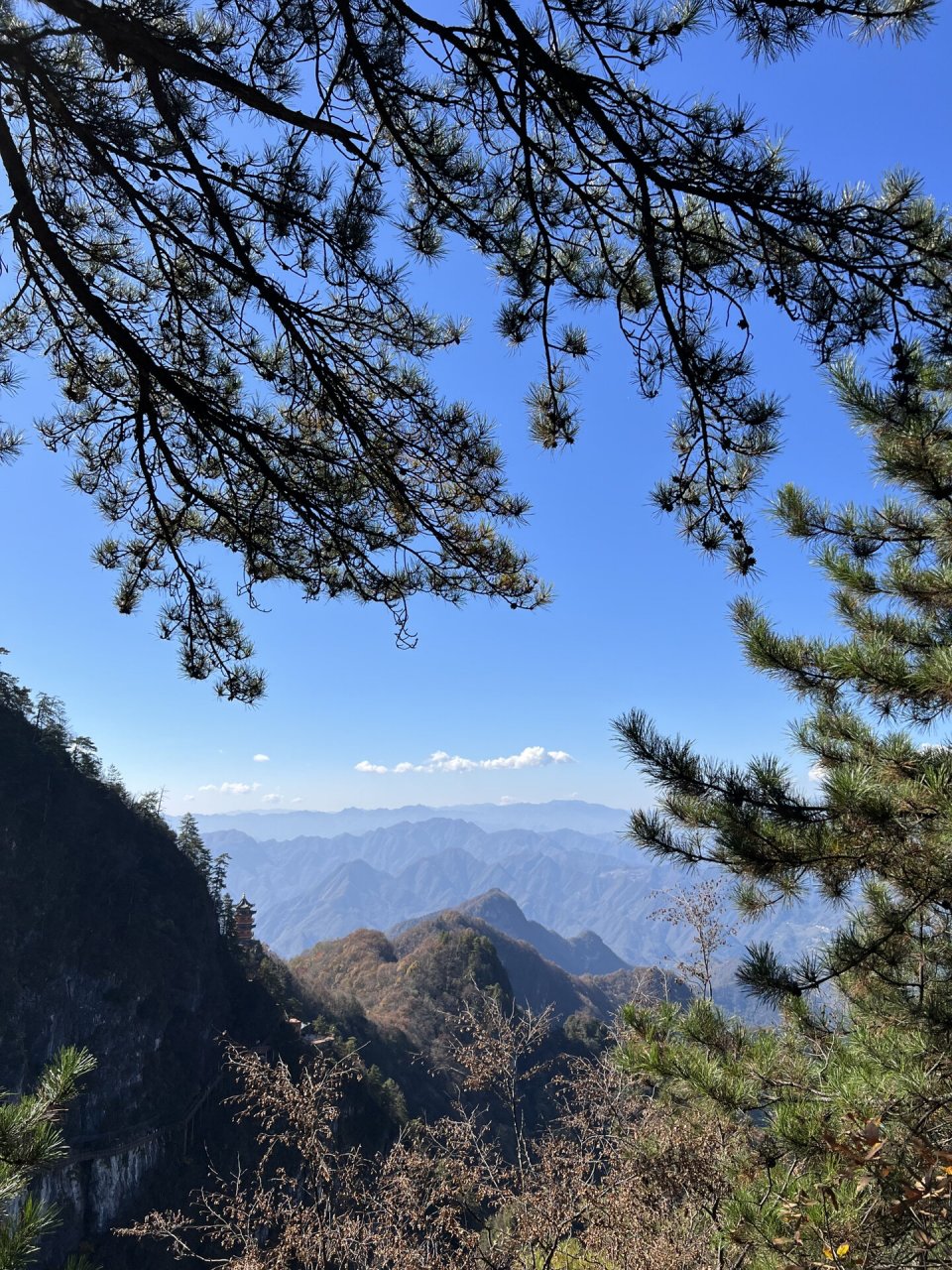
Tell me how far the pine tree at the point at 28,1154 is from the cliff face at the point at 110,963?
3767 centimetres

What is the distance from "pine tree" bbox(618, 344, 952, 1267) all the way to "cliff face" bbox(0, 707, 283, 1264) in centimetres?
3710

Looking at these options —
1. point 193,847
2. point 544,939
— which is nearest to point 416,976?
point 193,847

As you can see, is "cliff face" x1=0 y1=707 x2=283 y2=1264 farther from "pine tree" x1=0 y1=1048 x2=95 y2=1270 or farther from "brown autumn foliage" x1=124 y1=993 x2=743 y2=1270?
"pine tree" x1=0 y1=1048 x2=95 y2=1270

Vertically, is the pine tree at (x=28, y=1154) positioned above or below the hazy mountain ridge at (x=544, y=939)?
above

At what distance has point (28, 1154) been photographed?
1.33 meters

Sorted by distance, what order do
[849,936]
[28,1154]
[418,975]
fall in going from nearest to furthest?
[28,1154] → [849,936] → [418,975]

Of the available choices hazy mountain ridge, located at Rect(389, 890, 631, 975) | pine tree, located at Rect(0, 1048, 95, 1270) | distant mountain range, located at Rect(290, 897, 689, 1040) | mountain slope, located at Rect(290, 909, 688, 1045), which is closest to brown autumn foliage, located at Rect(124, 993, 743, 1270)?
pine tree, located at Rect(0, 1048, 95, 1270)

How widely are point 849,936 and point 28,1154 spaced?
308 centimetres

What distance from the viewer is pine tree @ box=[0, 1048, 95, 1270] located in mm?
1290

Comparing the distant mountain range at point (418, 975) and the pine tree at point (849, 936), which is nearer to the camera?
the pine tree at point (849, 936)

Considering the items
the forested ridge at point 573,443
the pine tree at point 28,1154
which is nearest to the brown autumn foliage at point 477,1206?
the forested ridge at point 573,443

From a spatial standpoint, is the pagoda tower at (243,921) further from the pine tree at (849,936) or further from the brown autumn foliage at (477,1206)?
the pine tree at (849,936)

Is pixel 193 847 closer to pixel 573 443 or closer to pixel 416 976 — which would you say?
pixel 416 976

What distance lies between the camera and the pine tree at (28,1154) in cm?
129
